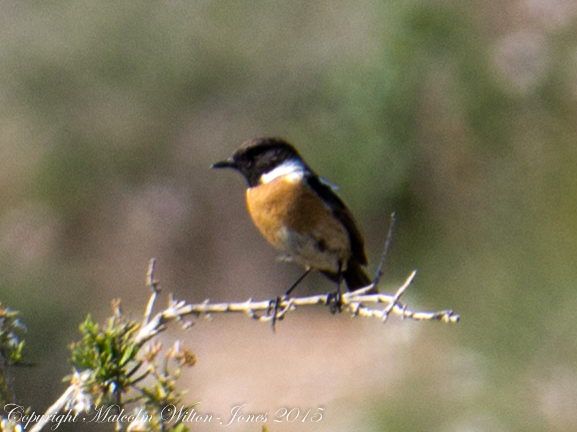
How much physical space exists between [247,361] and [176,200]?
6.37 ft

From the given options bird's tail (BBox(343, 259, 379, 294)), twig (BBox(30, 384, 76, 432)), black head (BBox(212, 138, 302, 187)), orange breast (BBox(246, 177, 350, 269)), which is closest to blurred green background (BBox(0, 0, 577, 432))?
bird's tail (BBox(343, 259, 379, 294))

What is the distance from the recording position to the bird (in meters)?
3.47

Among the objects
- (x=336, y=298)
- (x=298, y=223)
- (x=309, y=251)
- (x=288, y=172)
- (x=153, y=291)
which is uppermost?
(x=153, y=291)

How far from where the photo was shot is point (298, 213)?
348 cm

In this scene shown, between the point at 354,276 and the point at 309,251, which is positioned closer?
the point at 309,251

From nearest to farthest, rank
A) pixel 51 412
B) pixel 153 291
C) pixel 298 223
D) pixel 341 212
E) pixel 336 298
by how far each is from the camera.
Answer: pixel 51 412 → pixel 153 291 → pixel 336 298 → pixel 298 223 → pixel 341 212

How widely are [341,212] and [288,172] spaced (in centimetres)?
29

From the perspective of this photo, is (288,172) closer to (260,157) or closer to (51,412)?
(260,157)

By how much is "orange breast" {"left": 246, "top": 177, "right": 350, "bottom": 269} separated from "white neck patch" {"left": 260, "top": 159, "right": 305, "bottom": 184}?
0.04m

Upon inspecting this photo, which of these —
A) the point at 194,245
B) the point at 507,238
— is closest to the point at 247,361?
the point at 194,245

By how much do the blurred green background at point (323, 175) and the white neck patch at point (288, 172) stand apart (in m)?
1.89

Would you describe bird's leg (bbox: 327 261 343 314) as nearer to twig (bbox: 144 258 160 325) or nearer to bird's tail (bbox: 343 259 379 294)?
bird's tail (bbox: 343 259 379 294)

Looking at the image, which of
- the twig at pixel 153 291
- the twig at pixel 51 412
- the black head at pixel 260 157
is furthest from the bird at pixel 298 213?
the twig at pixel 51 412

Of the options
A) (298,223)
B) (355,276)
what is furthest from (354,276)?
(298,223)
